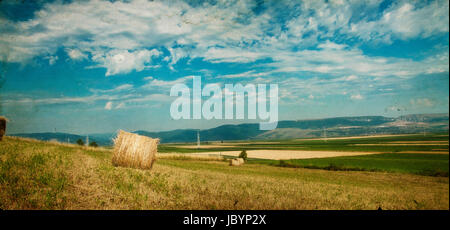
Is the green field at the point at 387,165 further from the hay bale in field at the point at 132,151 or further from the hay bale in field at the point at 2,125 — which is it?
the hay bale in field at the point at 2,125

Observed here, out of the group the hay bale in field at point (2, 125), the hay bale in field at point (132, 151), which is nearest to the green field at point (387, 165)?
the hay bale in field at point (132, 151)

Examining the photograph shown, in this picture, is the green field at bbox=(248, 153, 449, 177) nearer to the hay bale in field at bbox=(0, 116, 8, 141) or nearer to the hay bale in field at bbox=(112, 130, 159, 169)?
the hay bale in field at bbox=(112, 130, 159, 169)

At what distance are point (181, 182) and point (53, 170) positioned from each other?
482cm

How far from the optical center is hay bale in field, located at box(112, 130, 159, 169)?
15.2m

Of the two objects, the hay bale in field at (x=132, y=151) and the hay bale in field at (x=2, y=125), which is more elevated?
the hay bale in field at (x=2, y=125)

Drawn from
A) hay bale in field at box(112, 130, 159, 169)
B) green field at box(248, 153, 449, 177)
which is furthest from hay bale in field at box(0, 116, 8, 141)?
green field at box(248, 153, 449, 177)

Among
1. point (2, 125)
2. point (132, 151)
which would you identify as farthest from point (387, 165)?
point (2, 125)

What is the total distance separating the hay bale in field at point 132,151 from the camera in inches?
598

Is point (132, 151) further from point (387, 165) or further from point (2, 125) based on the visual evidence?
point (387, 165)

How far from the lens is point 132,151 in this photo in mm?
15570
